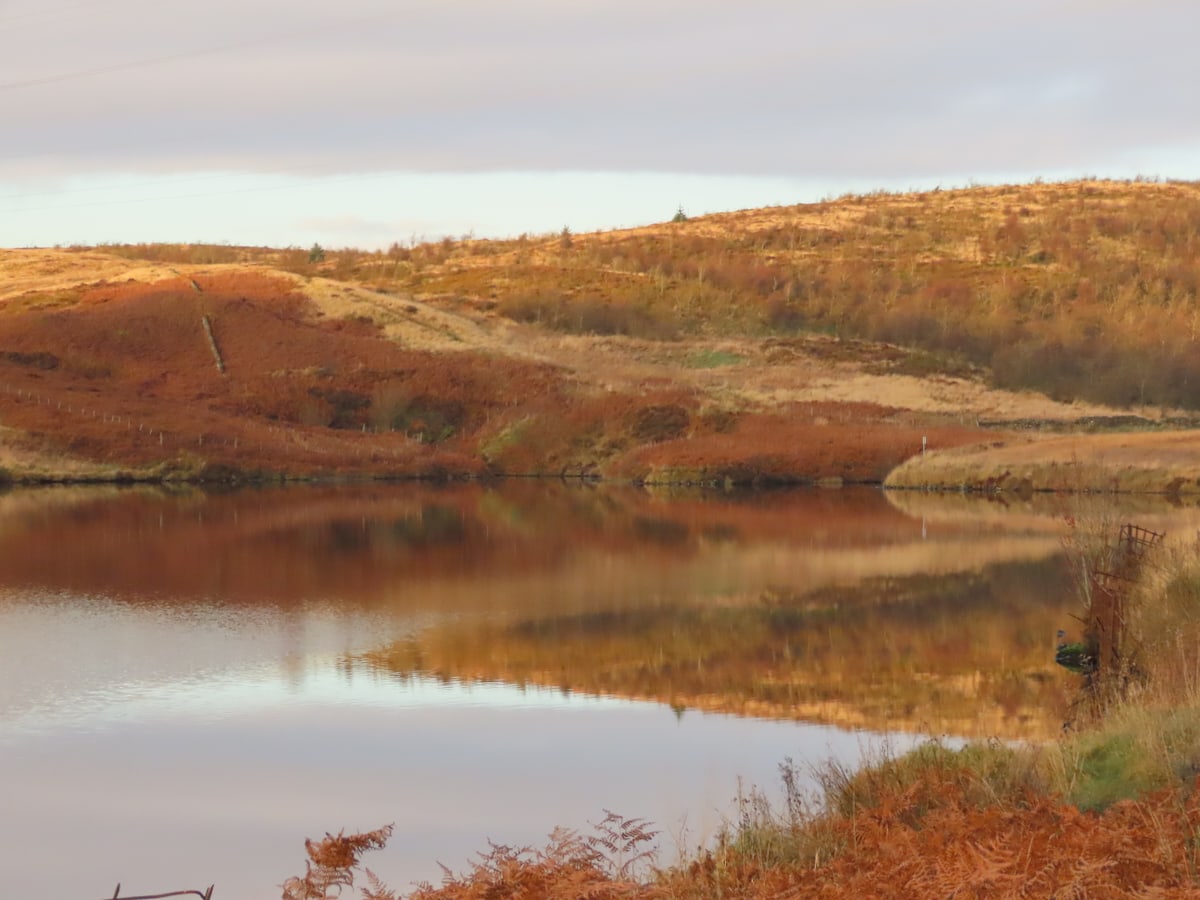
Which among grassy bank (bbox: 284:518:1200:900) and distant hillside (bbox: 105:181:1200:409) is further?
distant hillside (bbox: 105:181:1200:409)

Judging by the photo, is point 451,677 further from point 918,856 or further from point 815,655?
point 918,856

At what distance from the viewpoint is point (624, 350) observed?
7038cm

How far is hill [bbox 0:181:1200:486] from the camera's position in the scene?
2012 inches

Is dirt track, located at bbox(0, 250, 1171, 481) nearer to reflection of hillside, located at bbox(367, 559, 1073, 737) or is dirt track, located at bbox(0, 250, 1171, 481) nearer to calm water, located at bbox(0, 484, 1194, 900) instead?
calm water, located at bbox(0, 484, 1194, 900)

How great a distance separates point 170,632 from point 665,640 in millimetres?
6150

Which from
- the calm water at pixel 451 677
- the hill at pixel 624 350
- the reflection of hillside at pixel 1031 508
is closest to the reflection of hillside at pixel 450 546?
the calm water at pixel 451 677

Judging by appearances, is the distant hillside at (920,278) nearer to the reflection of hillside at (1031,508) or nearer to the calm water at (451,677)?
the reflection of hillside at (1031,508)

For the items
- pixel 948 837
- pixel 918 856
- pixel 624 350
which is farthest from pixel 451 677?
pixel 624 350

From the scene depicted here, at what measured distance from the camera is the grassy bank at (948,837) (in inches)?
259

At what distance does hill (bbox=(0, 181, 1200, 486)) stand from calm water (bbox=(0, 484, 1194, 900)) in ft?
60.9

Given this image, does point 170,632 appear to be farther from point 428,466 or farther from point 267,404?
point 267,404

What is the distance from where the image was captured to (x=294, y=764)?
1265 cm

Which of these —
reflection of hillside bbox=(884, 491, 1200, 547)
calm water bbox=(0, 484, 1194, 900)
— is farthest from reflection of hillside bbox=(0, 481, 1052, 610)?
reflection of hillside bbox=(884, 491, 1200, 547)

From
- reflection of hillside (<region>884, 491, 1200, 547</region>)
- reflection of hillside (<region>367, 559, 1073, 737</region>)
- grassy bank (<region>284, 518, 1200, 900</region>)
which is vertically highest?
grassy bank (<region>284, 518, 1200, 900</region>)
